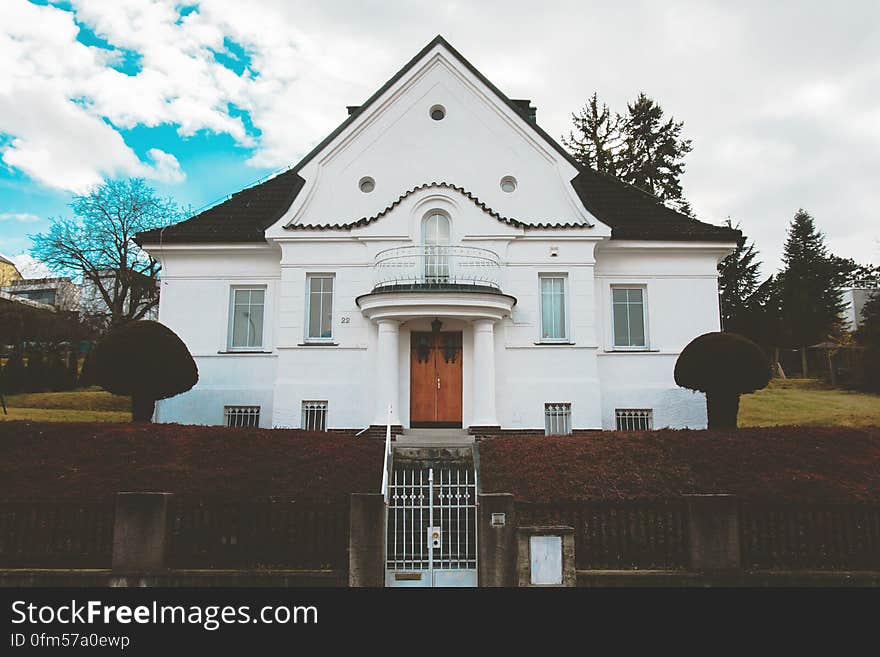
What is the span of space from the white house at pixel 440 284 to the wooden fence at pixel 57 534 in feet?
28.4

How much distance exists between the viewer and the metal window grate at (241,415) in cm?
1986

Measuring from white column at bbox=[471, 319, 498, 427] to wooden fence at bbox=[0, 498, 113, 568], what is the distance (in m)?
9.91

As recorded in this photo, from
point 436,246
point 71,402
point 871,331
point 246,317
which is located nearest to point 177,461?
point 246,317

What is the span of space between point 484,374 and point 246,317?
7668 mm

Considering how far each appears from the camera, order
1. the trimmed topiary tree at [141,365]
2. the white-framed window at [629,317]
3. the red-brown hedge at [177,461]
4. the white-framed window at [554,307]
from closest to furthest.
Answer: the red-brown hedge at [177,461]
the trimmed topiary tree at [141,365]
the white-framed window at [554,307]
the white-framed window at [629,317]

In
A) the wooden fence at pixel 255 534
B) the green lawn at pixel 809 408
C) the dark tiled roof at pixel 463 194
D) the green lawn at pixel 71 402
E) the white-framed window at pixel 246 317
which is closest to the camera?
the wooden fence at pixel 255 534

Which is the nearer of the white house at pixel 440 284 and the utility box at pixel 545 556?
the utility box at pixel 545 556

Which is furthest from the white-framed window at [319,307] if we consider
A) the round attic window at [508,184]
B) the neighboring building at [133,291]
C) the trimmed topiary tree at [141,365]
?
the neighboring building at [133,291]

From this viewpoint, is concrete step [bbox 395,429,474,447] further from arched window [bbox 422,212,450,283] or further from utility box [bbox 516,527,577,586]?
utility box [bbox 516,527,577,586]

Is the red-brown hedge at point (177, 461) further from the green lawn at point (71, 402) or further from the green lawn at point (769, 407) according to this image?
the green lawn at point (71, 402)

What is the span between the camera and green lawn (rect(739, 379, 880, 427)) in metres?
21.3

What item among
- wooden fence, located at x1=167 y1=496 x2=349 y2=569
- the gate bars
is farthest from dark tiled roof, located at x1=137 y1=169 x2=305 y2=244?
wooden fence, located at x1=167 y1=496 x2=349 y2=569

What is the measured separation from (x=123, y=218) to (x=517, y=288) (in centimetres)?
2745

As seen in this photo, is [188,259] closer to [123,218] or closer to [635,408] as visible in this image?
[635,408]
